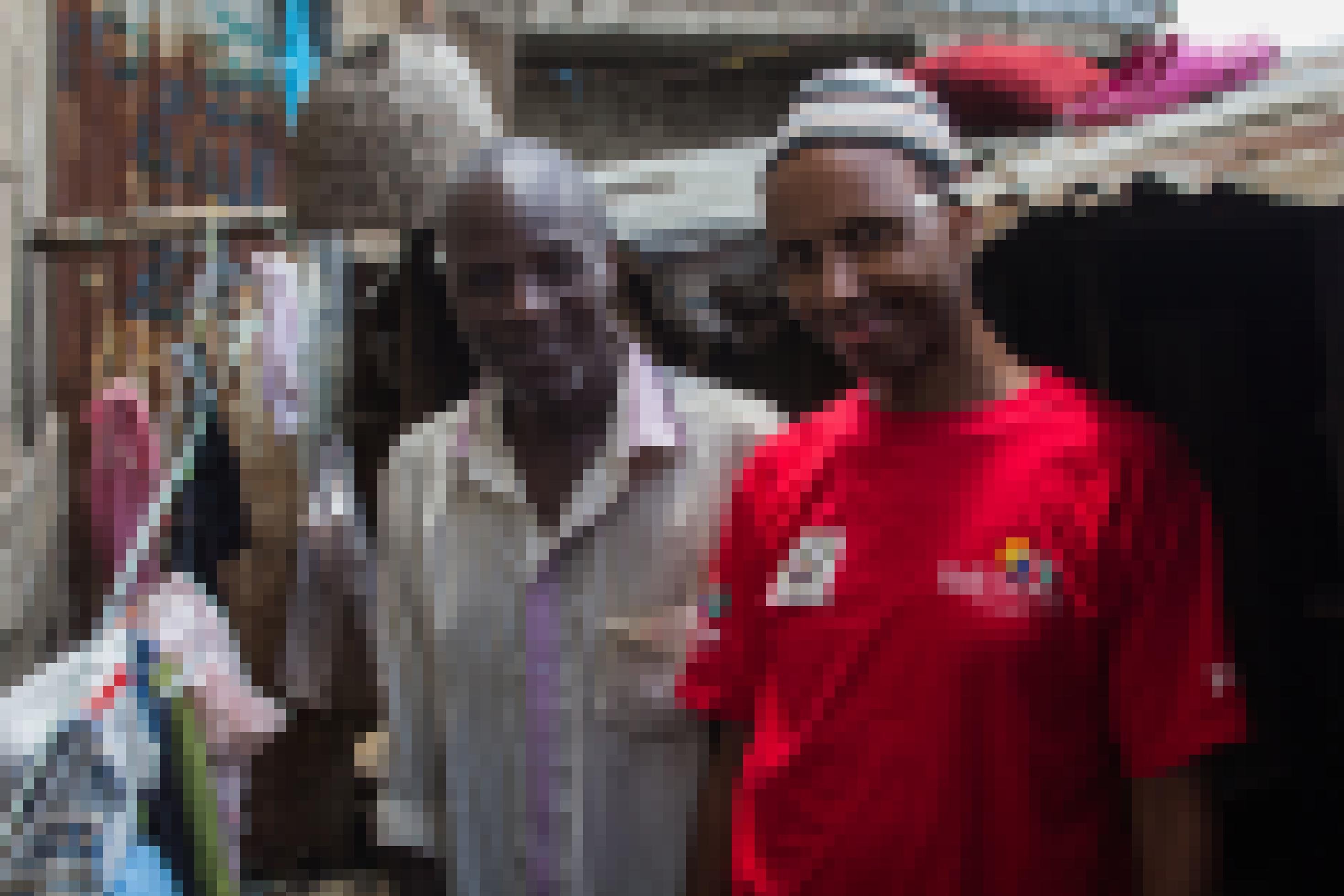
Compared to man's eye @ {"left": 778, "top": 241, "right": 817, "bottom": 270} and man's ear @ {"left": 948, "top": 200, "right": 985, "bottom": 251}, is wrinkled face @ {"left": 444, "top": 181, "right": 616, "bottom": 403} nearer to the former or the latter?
man's eye @ {"left": 778, "top": 241, "right": 817, "bottom": 270}

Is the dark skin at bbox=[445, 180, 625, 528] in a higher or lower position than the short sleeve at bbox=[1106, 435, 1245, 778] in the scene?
higher

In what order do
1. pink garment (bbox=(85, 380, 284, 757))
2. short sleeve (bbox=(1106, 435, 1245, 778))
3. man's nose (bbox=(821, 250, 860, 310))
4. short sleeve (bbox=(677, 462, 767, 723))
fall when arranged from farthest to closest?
1. pink garment (bbox=(85, 380, 284, 757))
2. short sleeve (bbox=(677, 462, 767, 723))
3. man's nose (bbox=(821, 250, 860, 310))
4. short sleeve (bbox=(1106, 435, 1245, 778))

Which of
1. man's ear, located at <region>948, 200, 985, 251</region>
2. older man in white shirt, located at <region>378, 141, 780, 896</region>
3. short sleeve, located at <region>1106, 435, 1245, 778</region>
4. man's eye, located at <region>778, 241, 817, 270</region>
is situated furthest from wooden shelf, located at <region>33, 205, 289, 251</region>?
short sleeve, located at <region>1106, 435, 1245, 778</region>

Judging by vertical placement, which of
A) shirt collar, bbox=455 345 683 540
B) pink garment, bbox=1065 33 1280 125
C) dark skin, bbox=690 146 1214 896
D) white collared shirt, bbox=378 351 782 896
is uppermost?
pink garment, bbox=1065 33 1280 125

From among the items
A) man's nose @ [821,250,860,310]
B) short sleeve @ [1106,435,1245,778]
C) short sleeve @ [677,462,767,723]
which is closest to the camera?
short sleeve @ [1106,435,1245,778]

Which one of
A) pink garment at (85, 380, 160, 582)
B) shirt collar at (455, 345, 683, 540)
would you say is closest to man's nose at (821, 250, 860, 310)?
shirt collar at (455, 345, 683, 540)

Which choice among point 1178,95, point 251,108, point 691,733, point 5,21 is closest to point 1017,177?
point 1178,95

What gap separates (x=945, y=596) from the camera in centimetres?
92

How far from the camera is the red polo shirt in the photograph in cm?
83

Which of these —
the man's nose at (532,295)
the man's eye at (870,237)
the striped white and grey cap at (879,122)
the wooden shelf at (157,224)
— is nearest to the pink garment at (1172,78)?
the striped white and grey cap at (879,122)

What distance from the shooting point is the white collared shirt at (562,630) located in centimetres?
120

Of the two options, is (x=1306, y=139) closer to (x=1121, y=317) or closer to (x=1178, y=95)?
(x=1178, y=95)

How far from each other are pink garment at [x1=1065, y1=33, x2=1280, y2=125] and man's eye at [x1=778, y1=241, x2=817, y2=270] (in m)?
0.32

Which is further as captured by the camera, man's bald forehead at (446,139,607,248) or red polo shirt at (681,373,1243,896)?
man's bald forehead at (446,139,607,248)
